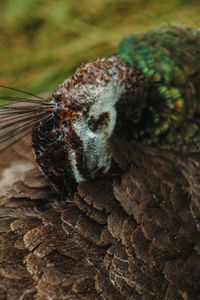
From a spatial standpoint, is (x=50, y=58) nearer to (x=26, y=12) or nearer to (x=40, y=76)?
(x=40, y=76)

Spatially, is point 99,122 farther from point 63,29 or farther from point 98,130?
point 63,29

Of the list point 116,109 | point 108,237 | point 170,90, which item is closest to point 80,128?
point 116,109

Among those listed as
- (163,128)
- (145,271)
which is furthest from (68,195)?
(163,128)

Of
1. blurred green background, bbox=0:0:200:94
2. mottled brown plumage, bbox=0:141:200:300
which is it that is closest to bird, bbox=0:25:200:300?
mottled brown plumage, bbox=0:141:200:300

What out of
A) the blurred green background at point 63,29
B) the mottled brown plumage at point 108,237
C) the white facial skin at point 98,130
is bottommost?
the mottled brown plumage at point 108,237

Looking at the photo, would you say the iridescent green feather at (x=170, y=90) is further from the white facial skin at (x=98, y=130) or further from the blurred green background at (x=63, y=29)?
the blurred green background at (x=63, y=29)

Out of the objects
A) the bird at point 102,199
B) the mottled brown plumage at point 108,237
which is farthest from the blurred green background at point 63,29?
the mottled brown plumage at point 108,237
